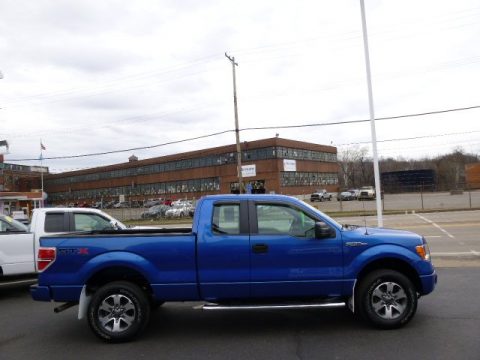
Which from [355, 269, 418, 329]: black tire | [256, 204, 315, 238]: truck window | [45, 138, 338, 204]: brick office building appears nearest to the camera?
[355, 269, 418, 329]: black tire

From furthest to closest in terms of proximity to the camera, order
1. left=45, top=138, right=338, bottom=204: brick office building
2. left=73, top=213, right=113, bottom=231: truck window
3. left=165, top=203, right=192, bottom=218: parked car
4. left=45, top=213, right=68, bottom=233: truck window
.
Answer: left=45, top=138, right=338, bottom=204: brick office building < left=165, top=203, right=192, bottom=218: parked car < left=73, top=213, right=113, bottom=231: truck window < left=45, top=213, right=68, bottom=233: truck window

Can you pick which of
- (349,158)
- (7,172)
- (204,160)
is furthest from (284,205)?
(349,158)

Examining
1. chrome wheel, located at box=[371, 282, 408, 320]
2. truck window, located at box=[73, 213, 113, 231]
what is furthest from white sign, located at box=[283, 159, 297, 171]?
chrome wheel, located at box=[371, 282, 408, 320]

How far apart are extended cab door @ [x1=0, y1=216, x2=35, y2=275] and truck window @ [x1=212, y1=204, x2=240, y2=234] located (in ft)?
14.9

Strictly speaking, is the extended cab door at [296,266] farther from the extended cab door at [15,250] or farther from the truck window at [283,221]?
the extended cab door at [15,250]

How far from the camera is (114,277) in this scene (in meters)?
5.68

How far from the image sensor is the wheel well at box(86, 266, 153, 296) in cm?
553

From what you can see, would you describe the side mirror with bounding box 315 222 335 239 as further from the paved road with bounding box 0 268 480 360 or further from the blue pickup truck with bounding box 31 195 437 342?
the paved road with bounding box 0 268 480 360

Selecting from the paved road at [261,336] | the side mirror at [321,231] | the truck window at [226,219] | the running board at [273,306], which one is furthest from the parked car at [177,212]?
the side mirror at [321,231]

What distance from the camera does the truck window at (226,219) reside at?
5.59 meters

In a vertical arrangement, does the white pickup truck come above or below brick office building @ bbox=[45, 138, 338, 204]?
below

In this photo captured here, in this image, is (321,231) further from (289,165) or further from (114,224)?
(289,165)

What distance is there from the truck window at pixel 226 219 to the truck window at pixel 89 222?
410 centimetres

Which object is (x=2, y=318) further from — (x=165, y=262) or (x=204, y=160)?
(x=204, y=160)
